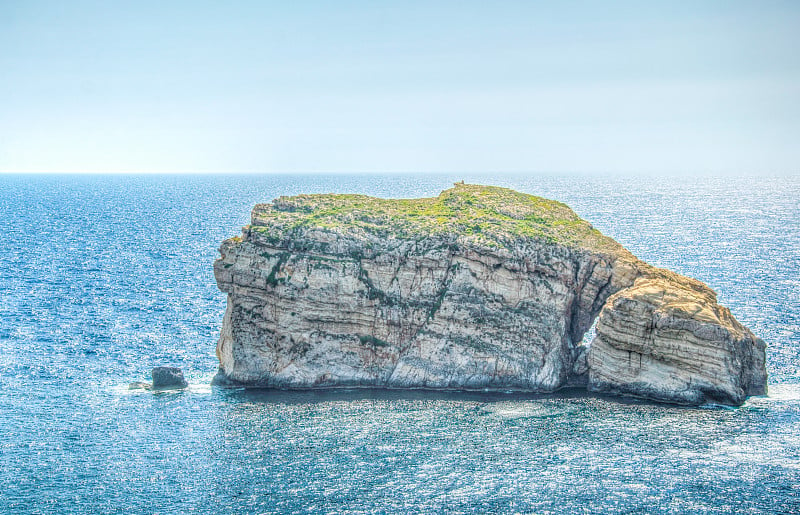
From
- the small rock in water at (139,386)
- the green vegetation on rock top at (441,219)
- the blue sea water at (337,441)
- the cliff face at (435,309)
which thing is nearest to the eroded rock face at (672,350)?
the cliff face at (435,309)

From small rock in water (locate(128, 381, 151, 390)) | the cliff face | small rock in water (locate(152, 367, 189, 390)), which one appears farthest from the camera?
small rock in water (locate(128, 381, 151, 390))

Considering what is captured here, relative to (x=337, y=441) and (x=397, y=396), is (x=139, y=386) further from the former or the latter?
(x=397, y=396)

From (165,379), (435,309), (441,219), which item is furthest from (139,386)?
(441,219)

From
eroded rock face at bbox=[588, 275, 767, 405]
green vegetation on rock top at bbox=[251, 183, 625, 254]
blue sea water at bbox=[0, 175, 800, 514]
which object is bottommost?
blue sea water at bbox=[0, 175, 800, 514]

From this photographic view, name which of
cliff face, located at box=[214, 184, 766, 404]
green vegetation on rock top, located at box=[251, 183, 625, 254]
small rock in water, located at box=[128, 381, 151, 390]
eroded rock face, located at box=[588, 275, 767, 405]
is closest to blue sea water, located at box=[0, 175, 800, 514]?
small rock in water, located at box=[128, 381, 151, 390]

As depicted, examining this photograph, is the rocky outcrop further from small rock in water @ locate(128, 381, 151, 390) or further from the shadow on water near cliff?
the shadow on water near cliff

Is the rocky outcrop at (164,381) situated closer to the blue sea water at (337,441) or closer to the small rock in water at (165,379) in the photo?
the small rock in water at (165,379)
